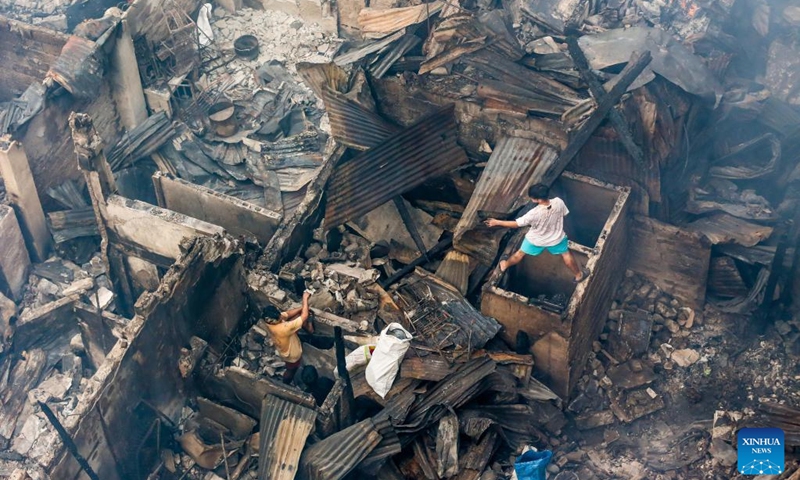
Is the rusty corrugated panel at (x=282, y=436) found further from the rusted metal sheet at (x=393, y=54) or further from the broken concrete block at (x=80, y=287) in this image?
the rusted metal sheet at (x=393, y=54)

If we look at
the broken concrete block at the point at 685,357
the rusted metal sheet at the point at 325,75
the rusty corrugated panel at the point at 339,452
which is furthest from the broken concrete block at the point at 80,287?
the broken concrete block at the point at 685,357

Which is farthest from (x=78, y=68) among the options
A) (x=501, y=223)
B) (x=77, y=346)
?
(x=501, y=223)

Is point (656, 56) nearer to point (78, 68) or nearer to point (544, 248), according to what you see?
point (544, 248)

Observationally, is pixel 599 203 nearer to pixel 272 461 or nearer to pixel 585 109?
pixel 585 109

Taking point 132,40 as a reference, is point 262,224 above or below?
below

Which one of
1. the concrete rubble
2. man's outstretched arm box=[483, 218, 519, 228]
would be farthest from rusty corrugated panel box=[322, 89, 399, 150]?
man's outstretched arm box=[483, 218, 519, 228]

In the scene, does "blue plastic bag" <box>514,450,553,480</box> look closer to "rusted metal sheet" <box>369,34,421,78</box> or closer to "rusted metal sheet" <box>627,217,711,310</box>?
"rusted metal sheet" <box>627,217,711,310</box>

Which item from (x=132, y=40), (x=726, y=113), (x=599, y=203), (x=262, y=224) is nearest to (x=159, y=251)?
(x=262, y=224)
